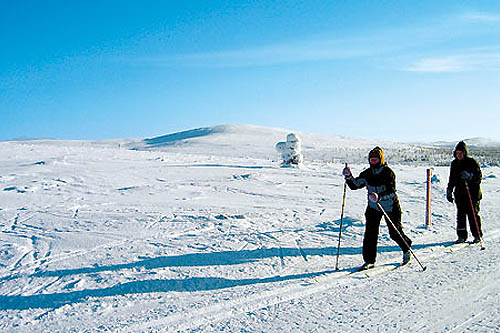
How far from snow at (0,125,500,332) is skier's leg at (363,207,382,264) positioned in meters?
0.29

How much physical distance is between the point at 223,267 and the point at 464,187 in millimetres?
4661

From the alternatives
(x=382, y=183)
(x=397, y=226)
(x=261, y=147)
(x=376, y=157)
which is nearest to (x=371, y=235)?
(x=397, y=226)

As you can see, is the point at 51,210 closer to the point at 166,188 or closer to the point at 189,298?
the point at 166,188

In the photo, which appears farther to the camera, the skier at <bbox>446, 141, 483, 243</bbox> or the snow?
the skier at <bbox>446, 141, 483, 243</bbox>

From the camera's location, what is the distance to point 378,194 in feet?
18.9

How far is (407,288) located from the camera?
16.8ft

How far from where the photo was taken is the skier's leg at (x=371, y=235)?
5.79 m

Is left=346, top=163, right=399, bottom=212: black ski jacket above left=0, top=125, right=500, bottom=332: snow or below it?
above

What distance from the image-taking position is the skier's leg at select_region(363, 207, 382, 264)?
579 centimetres

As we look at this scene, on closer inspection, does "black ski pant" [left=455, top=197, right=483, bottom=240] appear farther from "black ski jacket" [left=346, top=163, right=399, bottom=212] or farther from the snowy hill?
the snowy hill

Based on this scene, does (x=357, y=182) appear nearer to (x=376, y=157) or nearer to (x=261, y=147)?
(x=376, y=157)

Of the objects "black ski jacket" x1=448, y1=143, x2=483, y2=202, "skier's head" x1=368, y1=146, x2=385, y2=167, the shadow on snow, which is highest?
"skier's head" x1=368, y1=146, x2=385, y2=167

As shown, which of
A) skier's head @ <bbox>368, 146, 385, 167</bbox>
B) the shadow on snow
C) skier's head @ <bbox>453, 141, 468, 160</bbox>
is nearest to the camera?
the shadow on snow

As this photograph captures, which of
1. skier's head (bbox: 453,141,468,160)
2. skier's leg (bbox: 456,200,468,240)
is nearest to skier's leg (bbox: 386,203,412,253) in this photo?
skier's leg (bbox: 456,200,468,240)
